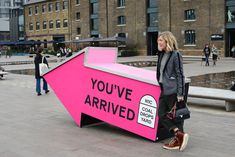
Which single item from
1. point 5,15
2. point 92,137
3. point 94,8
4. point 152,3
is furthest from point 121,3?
point 5,15

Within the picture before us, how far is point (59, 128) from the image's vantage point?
8.15 meters

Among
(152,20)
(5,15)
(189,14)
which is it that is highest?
(5,15)

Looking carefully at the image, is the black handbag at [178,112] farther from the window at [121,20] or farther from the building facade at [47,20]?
the building facade at [47,20]

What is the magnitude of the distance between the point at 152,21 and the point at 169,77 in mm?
47246

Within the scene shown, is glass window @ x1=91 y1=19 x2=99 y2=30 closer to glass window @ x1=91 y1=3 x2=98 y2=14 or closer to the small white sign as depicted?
glass window @ x1=91 y1=3 x2=98 y2=14

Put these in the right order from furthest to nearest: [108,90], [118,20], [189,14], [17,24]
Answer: [17,24] → [118,20] → [189,14] → [108,90]

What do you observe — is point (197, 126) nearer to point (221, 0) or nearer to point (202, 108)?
point (202, 108)

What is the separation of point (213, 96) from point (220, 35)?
115 ft

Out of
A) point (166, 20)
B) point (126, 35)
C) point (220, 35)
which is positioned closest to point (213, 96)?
point (220, 35)

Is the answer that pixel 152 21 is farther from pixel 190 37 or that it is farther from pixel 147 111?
pixel 147 111

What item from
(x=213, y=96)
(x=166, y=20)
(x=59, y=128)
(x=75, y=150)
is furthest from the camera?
(x=166, y=20)

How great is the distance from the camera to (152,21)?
172 feet

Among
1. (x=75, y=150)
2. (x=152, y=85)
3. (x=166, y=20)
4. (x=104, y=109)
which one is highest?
(x=166, y=20)

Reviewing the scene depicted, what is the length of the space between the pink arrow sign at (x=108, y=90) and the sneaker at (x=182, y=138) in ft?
1.69
